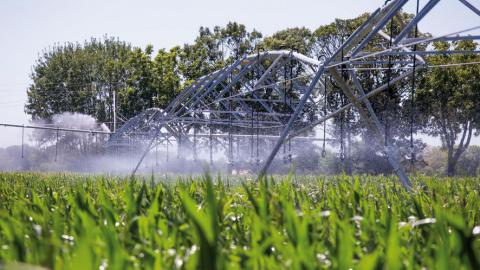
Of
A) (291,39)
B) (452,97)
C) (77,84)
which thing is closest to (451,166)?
(452,97)

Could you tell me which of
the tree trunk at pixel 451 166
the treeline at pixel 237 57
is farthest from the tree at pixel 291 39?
the tree trunk at pixel 451 166

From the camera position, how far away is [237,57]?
41.0 m

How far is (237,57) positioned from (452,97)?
15.2m

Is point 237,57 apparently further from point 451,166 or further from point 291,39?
point 451,166

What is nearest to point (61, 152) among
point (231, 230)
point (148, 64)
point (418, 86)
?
point (148, 64)

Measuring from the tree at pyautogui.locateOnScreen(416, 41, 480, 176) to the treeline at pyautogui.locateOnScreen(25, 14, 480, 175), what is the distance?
0.05 meters

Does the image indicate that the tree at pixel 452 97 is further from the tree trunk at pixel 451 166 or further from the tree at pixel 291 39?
the tree at pixel 291 39

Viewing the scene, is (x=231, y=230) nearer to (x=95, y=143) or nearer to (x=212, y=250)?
(x=212, y=250)

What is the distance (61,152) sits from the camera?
55.8 meters

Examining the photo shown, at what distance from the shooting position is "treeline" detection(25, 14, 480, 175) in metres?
30.9

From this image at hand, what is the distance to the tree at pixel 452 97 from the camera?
30.4m

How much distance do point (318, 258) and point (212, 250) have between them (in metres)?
0.48

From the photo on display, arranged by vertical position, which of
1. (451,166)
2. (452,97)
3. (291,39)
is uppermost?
(291,39)

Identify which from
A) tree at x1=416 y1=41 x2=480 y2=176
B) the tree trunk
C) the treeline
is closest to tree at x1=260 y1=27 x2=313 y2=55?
the treeline
